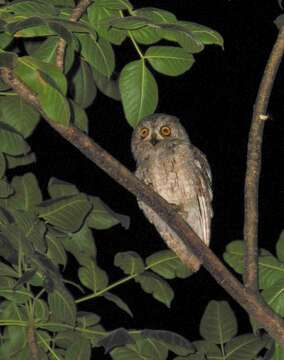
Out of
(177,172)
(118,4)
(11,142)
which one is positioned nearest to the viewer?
(118,4)

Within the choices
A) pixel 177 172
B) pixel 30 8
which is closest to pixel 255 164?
pixel 30 8

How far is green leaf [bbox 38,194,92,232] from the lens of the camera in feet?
5.54

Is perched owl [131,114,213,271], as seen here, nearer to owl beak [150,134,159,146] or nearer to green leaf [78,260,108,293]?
owl beak [150,134,159,146]

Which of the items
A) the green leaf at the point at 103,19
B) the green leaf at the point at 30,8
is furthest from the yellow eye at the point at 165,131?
the green leaf at the point at 30,8

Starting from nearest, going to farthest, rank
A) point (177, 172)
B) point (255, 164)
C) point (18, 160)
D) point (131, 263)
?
point (255, 164) < point (131, 263) < point (18, 160) < point (177, 172)

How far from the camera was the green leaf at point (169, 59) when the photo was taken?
4.92 feet

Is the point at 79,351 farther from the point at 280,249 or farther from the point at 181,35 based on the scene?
the point at 181,35

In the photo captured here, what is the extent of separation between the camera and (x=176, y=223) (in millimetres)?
1483

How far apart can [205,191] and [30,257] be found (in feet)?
6.68

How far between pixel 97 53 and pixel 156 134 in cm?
214

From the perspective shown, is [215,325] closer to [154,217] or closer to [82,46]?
[82,46]

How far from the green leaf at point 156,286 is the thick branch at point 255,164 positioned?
1.33ft

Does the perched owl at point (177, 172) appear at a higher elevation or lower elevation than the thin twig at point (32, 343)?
lower

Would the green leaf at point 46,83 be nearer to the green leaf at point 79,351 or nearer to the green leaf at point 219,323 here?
the green leaf at point 79,351
